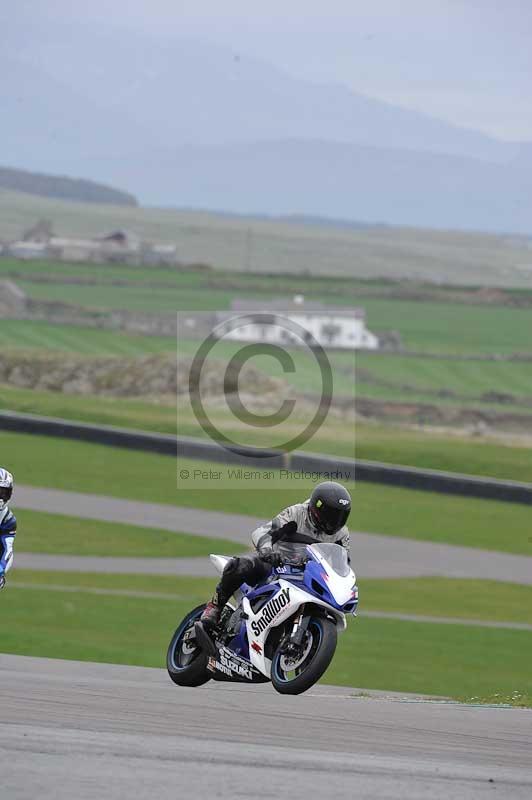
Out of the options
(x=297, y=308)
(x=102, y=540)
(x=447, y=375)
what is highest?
(x=297, y=308)

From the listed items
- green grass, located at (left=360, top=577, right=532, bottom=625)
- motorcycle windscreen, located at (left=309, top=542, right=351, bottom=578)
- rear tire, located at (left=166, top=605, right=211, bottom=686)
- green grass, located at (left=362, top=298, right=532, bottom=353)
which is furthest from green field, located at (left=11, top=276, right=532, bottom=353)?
motorcycle windscreen, located at (left=309, top=542, right=351, bottom=578)

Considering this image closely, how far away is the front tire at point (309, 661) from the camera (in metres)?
9.84

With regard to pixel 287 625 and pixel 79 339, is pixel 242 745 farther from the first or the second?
pixel 79 339

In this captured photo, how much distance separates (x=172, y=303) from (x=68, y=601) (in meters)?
114

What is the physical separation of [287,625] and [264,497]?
24.4m

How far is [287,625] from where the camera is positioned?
10320 millimetres

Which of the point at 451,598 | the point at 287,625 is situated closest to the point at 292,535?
the point at 287,625

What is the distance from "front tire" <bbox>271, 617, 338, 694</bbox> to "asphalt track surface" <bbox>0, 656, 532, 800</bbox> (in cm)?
16

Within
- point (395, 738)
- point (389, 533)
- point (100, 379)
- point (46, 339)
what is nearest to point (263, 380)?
point (100, 379)

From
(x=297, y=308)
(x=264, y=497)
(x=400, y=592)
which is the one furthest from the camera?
(x=297, y=308)

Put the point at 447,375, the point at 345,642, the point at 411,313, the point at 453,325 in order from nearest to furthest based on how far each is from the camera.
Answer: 1. the point at 345,642
2. the point at 447,375
3. the point at 453,325
4. the point at 411,313

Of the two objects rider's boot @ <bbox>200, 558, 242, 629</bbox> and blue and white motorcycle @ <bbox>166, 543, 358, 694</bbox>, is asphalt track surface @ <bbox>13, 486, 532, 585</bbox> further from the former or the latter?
blue and white motorcycle @ <bbox>166, 543, 358, 694</bbox>

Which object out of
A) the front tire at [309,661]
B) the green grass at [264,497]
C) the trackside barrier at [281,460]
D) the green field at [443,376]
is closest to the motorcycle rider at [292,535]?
the front tire at [309,661]

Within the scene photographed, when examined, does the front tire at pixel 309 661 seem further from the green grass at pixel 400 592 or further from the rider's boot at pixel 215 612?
the green grass at pixel 400 592
